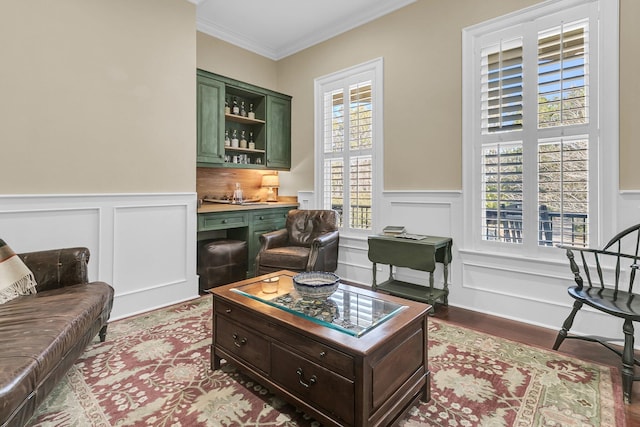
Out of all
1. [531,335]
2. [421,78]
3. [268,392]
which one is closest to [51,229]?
[268,392]

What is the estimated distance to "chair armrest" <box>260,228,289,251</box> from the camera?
367 centimetres

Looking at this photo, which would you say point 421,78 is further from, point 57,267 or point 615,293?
point 57,267

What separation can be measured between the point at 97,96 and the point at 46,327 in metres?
1.99

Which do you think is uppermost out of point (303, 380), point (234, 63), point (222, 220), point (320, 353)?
point (234, 63)

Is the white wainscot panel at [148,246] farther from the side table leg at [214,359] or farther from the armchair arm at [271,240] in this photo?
the side table leg at [214,359]

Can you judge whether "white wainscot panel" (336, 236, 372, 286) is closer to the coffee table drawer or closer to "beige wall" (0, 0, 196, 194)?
"beige wall" (0, 0, 196, 194)

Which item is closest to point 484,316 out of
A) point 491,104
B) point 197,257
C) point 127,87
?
point 491,104

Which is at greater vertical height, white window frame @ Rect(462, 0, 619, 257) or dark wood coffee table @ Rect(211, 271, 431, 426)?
white window frame @ Rect(462, 0, 619, 257)

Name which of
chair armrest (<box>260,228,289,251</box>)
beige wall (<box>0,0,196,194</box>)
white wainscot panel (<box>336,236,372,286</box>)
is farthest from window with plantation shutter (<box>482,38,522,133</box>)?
beige wall (<box>0,0,196,194</box>)

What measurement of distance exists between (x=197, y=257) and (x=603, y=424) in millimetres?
3470

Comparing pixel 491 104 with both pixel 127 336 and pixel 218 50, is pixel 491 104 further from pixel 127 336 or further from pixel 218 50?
pixel 127 336

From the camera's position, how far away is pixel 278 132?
15.2ft

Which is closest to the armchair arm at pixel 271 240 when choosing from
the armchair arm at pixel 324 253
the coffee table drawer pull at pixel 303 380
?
the armchair arm at pixel 324 253

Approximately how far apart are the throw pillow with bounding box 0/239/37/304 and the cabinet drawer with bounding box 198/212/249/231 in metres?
1.55
